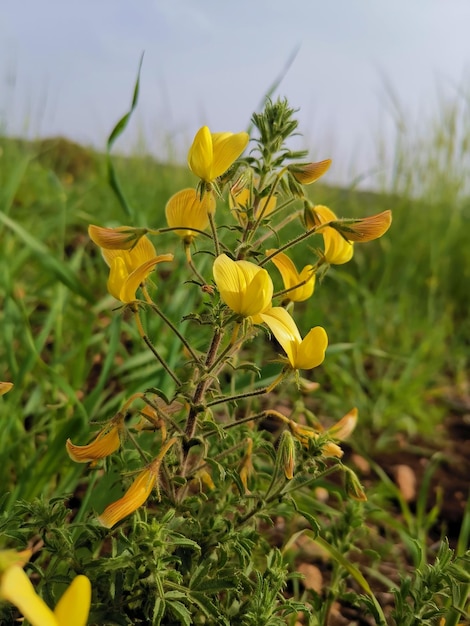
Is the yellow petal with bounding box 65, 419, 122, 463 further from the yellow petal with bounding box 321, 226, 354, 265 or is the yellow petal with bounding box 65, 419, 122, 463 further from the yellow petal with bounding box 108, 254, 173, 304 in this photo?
the yellow petal with bounding box 321, 226, 354, 265

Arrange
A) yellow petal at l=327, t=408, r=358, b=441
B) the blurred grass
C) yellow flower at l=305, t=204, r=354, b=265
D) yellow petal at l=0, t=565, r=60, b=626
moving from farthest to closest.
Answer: the blurred grass → yellow petal at l=327, t=408, r=358, b=441 → yellow flower at l=305, t=204, r=354, b=265 → yellow petal at l=0, t=565, r=60, b=626

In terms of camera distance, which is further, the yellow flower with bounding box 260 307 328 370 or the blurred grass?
the blurred grass

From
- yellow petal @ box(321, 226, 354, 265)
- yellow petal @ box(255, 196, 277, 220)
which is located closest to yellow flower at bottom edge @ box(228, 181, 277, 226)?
yellow petal @ box(255, 196, 277, 220)

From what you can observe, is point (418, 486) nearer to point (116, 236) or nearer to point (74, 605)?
point (116, 236)

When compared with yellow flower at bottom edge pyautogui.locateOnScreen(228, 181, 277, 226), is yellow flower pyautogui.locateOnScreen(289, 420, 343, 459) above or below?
below

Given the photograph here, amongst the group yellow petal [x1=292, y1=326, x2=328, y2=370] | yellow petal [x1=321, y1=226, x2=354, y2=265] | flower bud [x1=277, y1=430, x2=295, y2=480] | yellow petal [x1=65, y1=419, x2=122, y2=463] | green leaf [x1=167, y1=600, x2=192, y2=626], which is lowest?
green leaf [x1=167, y1=600, x2=192, y2=626]

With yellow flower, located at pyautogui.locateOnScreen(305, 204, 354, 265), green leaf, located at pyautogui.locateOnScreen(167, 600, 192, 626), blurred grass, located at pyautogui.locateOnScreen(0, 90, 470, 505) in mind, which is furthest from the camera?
blurred grass, located at pyautogui.locateOnScreen(0, 90, 470, 505)

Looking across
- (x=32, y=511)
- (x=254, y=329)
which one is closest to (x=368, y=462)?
(x=254, y=329)
